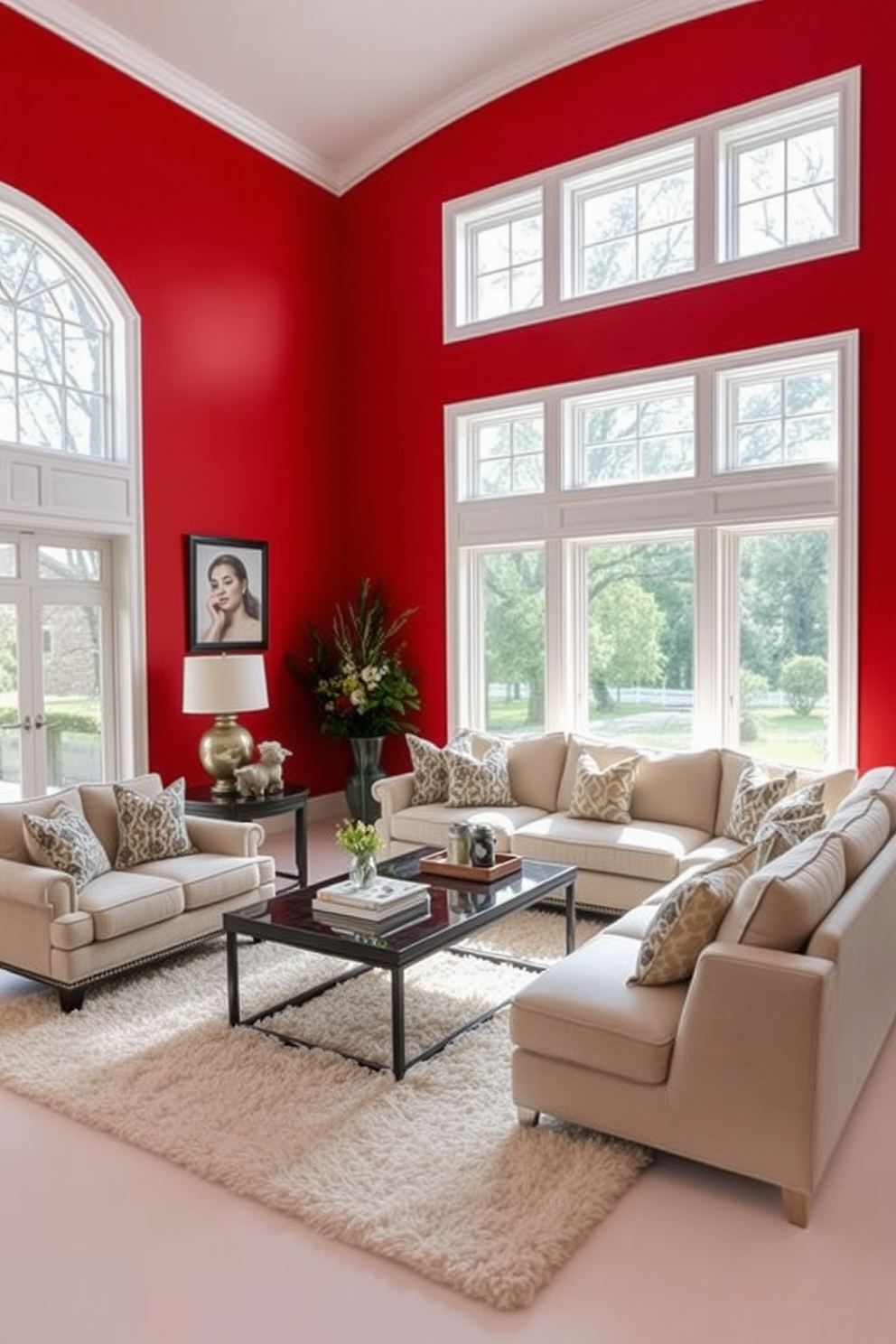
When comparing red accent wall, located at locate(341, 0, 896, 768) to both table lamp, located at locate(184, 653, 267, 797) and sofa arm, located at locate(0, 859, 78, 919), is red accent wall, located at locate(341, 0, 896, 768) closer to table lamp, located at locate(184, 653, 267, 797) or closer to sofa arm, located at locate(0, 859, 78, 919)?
table lamp, located at locate(184, 653, 267, 797)

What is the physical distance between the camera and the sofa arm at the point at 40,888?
3783 millimetres

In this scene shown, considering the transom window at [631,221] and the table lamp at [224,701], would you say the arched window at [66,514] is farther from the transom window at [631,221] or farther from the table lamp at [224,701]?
the transom window at [631,221]

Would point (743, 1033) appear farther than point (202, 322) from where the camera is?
No

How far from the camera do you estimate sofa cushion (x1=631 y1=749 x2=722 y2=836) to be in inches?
207

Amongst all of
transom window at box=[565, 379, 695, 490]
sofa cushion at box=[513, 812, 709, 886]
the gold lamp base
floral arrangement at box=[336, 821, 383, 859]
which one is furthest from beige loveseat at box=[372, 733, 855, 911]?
transom window at box=[565, 379, 695, 490]

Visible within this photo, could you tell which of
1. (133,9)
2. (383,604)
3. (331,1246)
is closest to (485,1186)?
(331,1246)

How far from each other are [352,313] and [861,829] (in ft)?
19.8

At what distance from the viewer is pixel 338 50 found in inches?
244

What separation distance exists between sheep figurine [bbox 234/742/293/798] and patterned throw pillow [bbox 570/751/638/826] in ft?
5.94

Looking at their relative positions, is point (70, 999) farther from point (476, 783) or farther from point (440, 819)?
point (476, 783)

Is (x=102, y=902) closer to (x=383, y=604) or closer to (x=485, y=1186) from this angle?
(x=485, y=1186)

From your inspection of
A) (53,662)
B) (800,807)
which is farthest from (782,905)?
(53,662)

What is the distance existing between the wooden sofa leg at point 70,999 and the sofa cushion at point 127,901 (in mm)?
222

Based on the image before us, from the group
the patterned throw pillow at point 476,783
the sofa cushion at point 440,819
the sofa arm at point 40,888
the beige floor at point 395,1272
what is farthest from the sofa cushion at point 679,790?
the sofa arm at point 40,888
